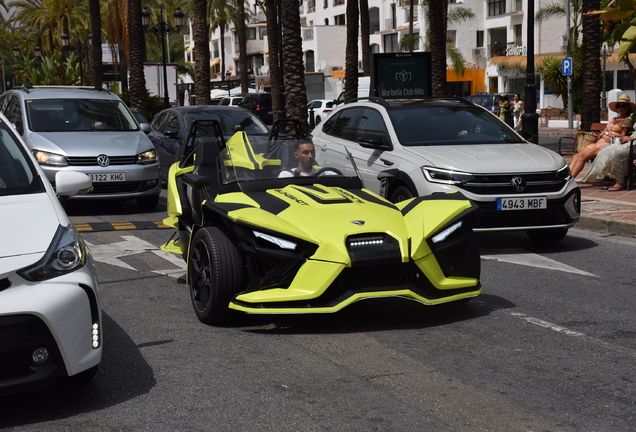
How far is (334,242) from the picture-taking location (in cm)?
550

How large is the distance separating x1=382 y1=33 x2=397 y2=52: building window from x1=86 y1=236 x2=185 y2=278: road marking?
66.1m

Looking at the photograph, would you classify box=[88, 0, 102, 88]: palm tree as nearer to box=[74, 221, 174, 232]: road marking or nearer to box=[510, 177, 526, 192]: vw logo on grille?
box=[74, 221, 174, 232]: road marking

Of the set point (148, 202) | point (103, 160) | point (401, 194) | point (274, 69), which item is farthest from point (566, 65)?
point (401, 194)

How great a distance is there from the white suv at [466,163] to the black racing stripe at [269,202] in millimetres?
1975

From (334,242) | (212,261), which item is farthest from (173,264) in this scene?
(334,242)

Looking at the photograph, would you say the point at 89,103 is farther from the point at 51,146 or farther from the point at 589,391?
the point at 589,391

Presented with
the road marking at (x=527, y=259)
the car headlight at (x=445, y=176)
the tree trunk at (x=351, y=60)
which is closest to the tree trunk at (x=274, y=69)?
the tree trunk at (x=351, y=60)

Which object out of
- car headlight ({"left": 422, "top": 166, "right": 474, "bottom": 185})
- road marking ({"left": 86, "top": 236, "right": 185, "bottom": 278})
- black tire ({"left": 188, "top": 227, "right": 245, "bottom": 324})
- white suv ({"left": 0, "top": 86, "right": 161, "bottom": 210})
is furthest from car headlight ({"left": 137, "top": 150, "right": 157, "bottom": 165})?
black tire ({"left": 188, "top": 227, "right": 245, "bottom": 324})

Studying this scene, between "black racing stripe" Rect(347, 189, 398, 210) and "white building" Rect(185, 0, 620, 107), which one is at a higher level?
"white building" Rect(185, 0, 620, 107)

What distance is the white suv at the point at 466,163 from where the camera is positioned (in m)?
8.84

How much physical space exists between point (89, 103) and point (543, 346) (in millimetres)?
9997

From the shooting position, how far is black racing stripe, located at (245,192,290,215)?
6.00 metres

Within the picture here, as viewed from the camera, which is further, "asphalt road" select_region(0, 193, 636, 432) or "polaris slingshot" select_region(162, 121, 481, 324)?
"polaris slingshot" select_region(162, 121, 481, 324)

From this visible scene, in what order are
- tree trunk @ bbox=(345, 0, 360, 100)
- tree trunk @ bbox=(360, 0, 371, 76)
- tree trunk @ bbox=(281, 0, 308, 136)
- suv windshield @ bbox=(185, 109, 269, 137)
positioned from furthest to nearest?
tree trunk @ bbox=(360, 0, 371, 76), tree trunk @ bbox=(345, 0, 360, 100), tree trunk @ bbox=(281, 0, 308, 136), suv windshield @ bbox=(185, 109, 269, 137)
